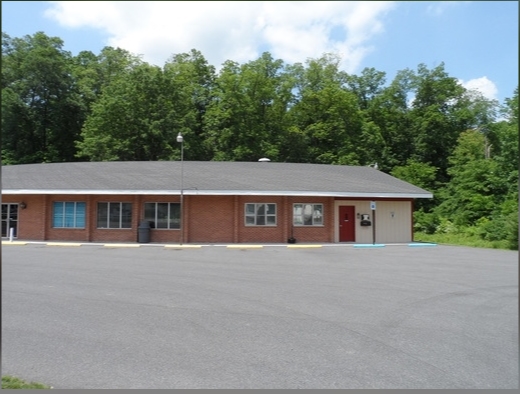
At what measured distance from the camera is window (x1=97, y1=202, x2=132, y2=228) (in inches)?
903

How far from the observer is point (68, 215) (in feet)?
76.3

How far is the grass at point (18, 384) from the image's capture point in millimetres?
4090

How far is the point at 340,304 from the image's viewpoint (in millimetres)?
8062

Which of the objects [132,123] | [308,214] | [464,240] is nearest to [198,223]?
[308,214]

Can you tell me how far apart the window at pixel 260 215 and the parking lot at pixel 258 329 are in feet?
34.8

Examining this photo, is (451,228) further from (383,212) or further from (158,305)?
(158,305)

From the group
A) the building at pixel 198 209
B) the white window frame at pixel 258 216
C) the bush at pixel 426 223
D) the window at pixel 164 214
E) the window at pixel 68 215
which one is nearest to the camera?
the building at pixel 198 209

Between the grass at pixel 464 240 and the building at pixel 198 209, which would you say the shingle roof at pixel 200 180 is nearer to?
the building at pixel 198 209

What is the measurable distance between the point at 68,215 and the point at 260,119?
2511cm

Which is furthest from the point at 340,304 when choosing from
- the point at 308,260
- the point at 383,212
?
the point at 383,212

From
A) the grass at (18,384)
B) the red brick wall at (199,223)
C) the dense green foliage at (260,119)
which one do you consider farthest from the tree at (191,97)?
the grass at (18,384)

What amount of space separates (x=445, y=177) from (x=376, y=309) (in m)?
38.3

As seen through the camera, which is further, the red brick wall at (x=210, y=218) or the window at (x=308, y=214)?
the window at (x=308, y=214)

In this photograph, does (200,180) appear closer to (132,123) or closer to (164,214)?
(164,214)
